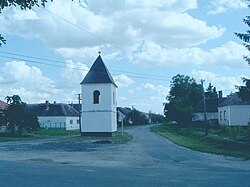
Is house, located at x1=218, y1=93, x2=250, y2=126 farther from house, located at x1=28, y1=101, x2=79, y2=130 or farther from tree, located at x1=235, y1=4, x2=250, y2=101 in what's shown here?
house, located at x1=28, y1=101, x2=79, y2=130

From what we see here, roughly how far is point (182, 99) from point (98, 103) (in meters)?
39.1

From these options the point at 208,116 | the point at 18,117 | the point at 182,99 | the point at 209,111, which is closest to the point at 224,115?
the point at 208,116

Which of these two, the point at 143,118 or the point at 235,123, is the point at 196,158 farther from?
the point at 143,118

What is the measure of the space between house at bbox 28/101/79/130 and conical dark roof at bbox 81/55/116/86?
46.8 meters

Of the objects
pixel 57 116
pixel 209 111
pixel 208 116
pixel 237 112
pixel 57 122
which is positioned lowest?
pixel 57 122

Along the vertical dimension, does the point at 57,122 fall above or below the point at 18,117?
below

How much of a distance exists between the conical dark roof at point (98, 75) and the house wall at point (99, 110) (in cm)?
49

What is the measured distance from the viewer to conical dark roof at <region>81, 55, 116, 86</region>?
46.7 metres

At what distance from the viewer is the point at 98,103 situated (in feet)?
151

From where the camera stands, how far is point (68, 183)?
12.0m

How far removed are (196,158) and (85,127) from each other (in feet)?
83.1

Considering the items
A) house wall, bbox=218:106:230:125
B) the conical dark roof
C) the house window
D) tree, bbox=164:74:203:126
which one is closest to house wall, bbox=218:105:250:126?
house wall, bbox=218:106:230:125

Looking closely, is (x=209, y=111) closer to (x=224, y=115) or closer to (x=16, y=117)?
(x=224, y=115)

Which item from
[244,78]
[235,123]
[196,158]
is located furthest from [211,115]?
[196,158]
